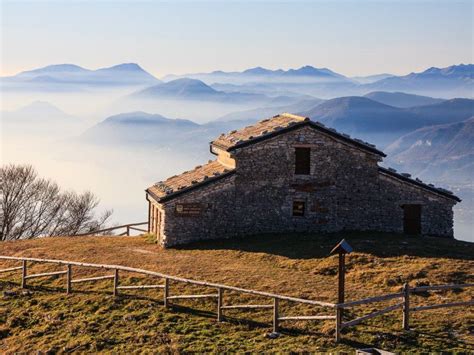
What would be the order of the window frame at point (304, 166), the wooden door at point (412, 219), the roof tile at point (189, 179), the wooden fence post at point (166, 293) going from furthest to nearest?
the wooden door at point (412, 219)
the window frame at point (304, 166)
the roof tile at point (189, 179)
the wooden fence post at point (166, 293)

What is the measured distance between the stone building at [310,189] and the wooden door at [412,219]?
60 mm

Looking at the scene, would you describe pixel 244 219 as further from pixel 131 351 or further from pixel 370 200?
pixel 131 351

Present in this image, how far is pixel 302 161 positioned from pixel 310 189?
173 centimetres

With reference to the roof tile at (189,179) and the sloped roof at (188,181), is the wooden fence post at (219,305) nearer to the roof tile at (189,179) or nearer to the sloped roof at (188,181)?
the sloped roof at (188,181)

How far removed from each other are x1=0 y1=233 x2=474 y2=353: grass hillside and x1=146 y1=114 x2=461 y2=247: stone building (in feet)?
5.41

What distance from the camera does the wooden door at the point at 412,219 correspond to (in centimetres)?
4172

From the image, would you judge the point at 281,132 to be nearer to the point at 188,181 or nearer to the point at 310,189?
the point at 310,189

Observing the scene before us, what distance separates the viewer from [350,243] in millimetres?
36656

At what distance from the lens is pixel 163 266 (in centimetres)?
3341

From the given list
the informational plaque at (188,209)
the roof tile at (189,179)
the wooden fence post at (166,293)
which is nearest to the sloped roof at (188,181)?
the roof tile at (189,179)

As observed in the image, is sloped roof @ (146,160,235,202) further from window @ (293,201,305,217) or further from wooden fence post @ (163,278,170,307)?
wooden fence post @ (163,278,170,307)

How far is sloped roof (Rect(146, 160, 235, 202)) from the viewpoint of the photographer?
38688 millimetres

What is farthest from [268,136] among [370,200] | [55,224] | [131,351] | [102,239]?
[55,224]

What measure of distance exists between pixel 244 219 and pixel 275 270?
8539 millimetres
